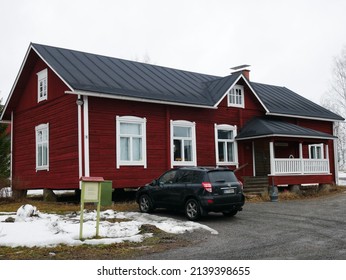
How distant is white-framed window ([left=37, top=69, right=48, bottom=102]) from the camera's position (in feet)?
70.3

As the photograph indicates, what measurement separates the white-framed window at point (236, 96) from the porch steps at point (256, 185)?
4017mm

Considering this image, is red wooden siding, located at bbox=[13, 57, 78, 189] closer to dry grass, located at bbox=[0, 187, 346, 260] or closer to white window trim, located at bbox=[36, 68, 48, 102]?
white window trim, located at bbox=[36, 68, 48, 102]

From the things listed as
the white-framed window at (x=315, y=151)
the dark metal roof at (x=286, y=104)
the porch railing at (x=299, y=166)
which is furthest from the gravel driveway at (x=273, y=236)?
the white-framed window at (x=315, y=151)

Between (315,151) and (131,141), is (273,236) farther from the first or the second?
(315,151)

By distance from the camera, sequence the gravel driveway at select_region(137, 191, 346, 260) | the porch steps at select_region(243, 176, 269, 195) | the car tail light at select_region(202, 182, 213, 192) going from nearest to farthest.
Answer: the gravel driveway at select_region(137, 191, 346, 260), the car tail light at select_region(202, 182, 213, 192), the porch steps at select_region(243, 176, 269, 195)

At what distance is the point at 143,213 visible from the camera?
15555 millimetres

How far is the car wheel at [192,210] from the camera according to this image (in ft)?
45.4

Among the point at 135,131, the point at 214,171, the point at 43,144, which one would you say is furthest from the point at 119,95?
the point at 214,171

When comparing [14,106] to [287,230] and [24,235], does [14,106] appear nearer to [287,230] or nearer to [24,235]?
[24,235]

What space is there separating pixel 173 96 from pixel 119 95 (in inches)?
132

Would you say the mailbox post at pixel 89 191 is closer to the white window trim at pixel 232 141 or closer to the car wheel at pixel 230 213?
the car wheel at pixel 230 213

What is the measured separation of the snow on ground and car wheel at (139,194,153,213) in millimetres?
1437

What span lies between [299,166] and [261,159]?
8.37 feet

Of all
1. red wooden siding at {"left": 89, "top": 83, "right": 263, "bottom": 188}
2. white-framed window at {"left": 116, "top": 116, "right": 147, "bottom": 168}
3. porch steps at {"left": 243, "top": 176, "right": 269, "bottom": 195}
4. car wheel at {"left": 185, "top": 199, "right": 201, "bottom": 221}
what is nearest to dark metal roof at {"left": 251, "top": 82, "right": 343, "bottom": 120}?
red wooden siding at {"left": 89, "top": 83, "right": 263, "bottom": 188}
